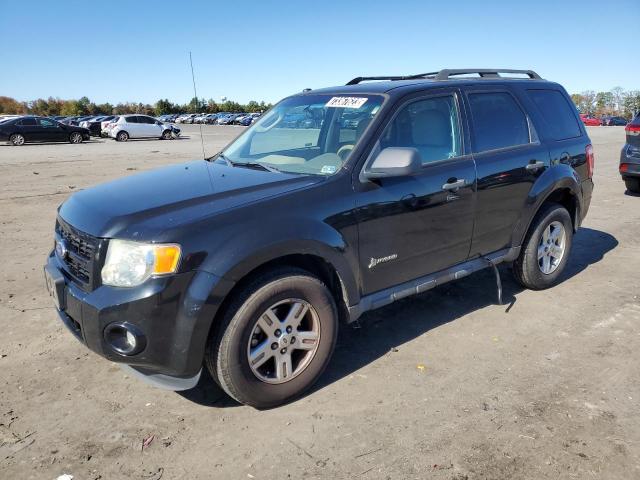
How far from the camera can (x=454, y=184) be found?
380 cm

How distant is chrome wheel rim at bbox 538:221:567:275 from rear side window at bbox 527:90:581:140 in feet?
2.87

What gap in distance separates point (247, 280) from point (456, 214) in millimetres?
1790

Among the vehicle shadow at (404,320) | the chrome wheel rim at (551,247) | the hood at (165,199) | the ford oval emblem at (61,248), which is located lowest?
the vehicle shadow at (404,320)

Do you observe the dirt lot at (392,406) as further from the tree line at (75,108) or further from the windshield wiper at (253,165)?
the tree line at (75,108)

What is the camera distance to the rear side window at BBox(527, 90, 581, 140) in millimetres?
4820

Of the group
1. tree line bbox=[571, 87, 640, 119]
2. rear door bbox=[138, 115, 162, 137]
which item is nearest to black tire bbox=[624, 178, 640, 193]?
rear door bbox=[138, 115, 162, 137]

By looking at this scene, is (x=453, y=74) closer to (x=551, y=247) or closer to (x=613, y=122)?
(x=551, y=247)

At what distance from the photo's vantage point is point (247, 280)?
115 inches

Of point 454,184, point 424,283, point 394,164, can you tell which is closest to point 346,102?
point 394,164

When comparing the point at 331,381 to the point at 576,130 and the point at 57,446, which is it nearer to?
the point at 57,446

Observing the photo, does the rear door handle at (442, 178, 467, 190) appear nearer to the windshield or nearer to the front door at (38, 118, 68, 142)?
the windshield

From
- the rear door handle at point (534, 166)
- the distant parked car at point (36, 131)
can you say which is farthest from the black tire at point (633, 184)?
the distant parked car at point (36, 131)

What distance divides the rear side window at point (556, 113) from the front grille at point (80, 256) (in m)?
3.98

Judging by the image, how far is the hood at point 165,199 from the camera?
275 cm
